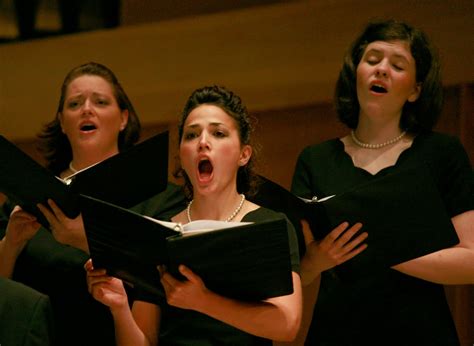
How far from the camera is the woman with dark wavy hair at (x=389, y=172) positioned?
2.23m

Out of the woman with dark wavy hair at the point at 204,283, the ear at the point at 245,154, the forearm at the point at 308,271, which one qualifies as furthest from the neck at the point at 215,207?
the forearm at the point at 308,271

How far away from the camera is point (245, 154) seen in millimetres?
2289

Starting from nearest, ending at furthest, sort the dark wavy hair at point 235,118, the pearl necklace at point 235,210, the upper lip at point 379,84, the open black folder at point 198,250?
the open black folder at point 198,250
the pearl necklace at point 235,210
the dark wavy hair at point 235,118
the upper lip at point 379,84

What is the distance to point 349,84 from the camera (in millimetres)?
2500

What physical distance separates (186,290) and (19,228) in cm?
60

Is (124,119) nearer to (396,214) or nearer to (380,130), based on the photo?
(380,130)

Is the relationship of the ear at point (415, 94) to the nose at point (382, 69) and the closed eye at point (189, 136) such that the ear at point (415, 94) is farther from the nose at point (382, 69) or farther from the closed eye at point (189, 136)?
the closed eye at point (189, 136)

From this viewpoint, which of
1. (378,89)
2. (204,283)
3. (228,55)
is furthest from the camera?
(228,55)

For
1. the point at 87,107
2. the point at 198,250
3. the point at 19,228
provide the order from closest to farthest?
the point at 198,250
the point at 19,228
the point at 87,107

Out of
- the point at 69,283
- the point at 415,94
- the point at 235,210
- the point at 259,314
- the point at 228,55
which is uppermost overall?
the point at 415,94

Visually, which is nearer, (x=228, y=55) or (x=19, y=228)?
(x=19, y=228)

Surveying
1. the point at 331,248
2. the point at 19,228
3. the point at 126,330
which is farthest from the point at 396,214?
the point at 19,228

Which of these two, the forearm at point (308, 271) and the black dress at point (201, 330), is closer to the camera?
the black dress at point (201, 330)

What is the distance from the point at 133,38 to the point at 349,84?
1.33 meters
